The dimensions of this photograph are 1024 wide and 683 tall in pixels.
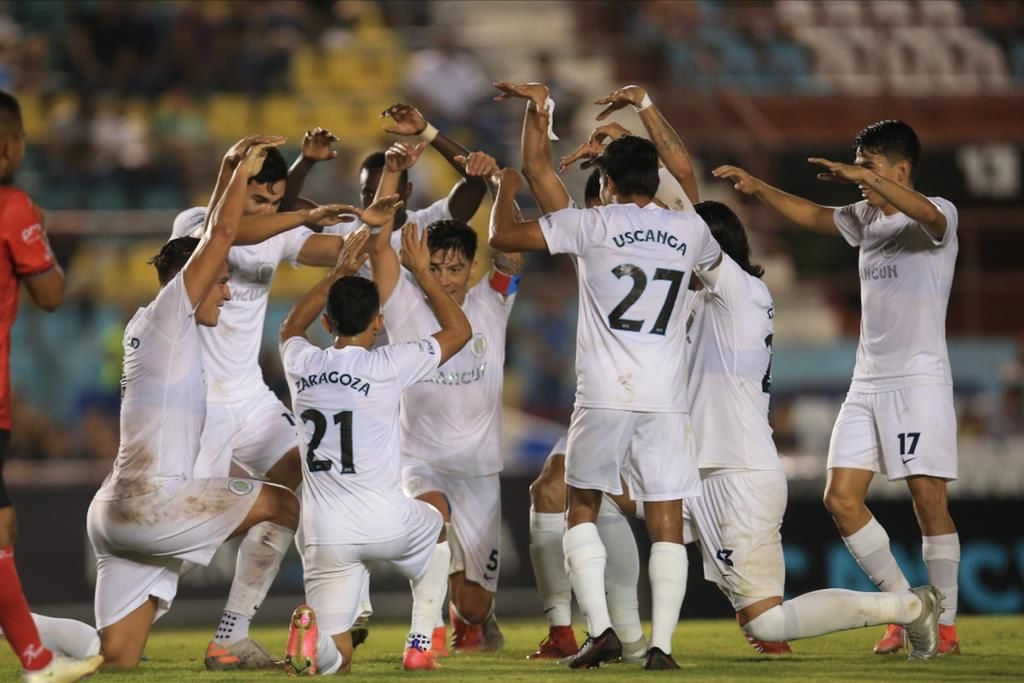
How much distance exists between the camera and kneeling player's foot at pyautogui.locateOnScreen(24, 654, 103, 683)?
22.1ft

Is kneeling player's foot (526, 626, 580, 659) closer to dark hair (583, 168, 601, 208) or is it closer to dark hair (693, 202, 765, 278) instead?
dark hair (693, 202, 765, 278)

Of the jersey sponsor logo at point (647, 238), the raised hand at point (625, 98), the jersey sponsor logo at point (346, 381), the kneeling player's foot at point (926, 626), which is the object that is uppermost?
the raised hand at point (625, 98)

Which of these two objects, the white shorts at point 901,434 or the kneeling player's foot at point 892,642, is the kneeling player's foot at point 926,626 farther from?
the white shorts at point 901,434

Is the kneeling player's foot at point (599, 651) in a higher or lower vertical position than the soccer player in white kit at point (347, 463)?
lower

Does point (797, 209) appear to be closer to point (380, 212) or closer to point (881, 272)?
point (881, 272)

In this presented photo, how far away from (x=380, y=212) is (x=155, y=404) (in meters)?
1.41

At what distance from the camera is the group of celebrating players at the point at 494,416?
24.6 ft

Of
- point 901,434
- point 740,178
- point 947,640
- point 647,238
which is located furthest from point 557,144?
point 647,238

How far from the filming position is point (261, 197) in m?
8.75

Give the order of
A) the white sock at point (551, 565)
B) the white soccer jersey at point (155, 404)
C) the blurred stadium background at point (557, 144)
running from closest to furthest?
1. the white soccer jersey at point (155, 404)
2. the white sock at point (551, 565)
3. the blurred stadium background at point (557, 144)

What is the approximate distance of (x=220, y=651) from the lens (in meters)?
8.11

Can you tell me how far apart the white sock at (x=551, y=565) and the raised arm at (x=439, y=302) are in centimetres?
135

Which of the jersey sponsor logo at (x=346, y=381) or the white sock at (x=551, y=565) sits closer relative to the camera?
the jersey sponsor logo at (x=346, y=381)

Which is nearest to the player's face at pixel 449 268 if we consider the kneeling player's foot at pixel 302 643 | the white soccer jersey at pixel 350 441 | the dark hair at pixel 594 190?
the dark hair at pixel 594 190
